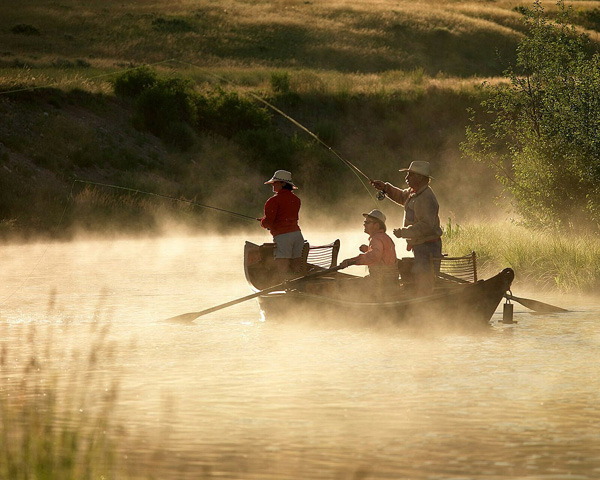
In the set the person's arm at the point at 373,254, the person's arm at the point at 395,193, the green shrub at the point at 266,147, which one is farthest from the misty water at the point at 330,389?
the green shrub at the point at 266,147

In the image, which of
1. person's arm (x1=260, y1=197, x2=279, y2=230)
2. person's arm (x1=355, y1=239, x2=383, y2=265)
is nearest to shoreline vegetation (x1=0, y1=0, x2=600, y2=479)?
person's arm (x1=260, y1=197, x2=279, y2=230)

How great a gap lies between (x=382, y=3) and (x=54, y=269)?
259 ft

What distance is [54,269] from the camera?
73.6 feet

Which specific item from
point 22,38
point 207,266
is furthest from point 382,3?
point 207,266

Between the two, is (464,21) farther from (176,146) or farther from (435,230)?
(435,230)

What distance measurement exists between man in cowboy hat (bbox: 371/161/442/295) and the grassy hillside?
526 centimetres

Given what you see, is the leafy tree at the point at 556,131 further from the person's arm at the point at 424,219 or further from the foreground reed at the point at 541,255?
the person's arm at the point at 424,219

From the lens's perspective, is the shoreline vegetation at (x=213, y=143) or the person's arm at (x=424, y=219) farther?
the shoreline vegetation at (x=213, y=143)

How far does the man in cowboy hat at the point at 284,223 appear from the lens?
15156mm

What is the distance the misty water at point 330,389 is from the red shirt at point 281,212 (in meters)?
1.34

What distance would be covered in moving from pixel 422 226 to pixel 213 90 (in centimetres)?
3503

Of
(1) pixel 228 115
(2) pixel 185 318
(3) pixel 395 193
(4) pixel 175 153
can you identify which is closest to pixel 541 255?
(3) pixel 395 193

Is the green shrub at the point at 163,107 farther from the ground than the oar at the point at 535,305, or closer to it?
farther from the ground

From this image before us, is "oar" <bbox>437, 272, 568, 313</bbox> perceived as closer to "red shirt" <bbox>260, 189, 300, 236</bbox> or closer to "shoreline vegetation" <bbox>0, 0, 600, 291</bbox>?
"red shirt" <bbox>260, 189, 300, 236</bbox>
